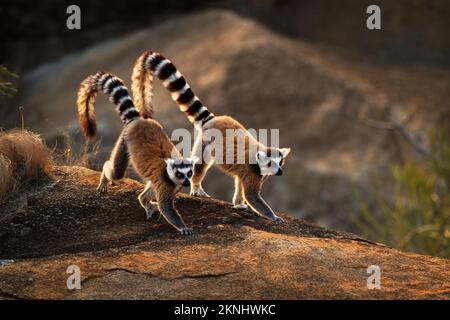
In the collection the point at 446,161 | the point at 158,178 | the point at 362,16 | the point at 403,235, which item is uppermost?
the point at 362,16

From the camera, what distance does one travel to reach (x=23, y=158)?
7.16 meters

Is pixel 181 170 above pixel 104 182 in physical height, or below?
above

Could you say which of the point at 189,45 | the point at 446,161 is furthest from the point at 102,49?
the point at 446,161

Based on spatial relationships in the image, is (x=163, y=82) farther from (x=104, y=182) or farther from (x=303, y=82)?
(x=303, y=82)

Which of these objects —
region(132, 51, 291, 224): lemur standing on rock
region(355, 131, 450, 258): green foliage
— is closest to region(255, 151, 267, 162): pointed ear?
region(132, 51, 291, 224): lemur standing on rock

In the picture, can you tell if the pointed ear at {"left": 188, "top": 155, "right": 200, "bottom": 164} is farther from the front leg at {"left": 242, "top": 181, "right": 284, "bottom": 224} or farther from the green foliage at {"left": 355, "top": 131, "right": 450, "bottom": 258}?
the green foliage at {"left": 355, "top": 131, "right": 450, "bottom": 258}

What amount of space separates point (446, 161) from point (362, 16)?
18.8 ft

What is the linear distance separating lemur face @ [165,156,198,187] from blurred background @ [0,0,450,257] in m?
6.10

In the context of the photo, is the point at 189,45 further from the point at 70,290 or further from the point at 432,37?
the point at 70,290

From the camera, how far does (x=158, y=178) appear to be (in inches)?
263

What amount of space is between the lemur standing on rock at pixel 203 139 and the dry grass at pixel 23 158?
887 millimetres

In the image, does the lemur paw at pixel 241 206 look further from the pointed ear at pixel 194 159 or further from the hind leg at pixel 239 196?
the pointed ear at pixel 194 159

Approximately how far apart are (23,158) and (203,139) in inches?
58.1

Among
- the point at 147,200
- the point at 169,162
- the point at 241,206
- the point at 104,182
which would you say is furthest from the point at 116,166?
the point at 241,206
